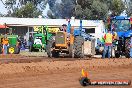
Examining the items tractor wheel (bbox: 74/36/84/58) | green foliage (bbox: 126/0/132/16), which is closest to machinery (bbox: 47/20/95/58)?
tractor wheel (bbox: 74/36/84/58)

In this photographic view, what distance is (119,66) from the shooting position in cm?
1694

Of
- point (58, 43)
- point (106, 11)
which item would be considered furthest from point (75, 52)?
point (106, 11)

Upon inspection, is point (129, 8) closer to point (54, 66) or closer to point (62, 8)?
point (62, 8)

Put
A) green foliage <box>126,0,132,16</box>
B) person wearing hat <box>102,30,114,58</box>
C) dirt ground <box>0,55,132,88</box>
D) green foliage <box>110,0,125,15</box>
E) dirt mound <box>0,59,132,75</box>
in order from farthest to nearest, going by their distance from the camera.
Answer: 1. green foliage <box>126,0,132,16</box>
2. green foliage <box>110,0,125,15</box>
3. person wearing hat <box>102,30,114,58</box>
4. dirt mound <box>0,59,132,75</box>
5. dirt ground <box>0,55,132,88</box>

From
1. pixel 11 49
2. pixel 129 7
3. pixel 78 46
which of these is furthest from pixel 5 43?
pixel 129 7

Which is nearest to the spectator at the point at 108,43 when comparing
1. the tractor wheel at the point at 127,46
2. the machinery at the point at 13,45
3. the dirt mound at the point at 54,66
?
the tractor wheel at the point at 127,46

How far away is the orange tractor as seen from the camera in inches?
845

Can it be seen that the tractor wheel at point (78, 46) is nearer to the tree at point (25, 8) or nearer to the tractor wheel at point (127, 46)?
the tractor wheel at point (127, 46)

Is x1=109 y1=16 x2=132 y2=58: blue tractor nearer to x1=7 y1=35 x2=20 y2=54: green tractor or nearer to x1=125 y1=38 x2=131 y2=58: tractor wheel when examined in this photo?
x1=125 y1=38 x2=131 y2=58: tractor wheel

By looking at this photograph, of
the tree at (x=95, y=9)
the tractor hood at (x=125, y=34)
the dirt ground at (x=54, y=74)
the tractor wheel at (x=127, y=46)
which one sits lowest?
the dirt ground at (x=54, y=74)

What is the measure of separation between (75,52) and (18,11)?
176 feet

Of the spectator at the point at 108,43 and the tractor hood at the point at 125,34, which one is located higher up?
the tractor hood at the point at 125,34

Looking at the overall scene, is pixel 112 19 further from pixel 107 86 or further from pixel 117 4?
pixel 117 4

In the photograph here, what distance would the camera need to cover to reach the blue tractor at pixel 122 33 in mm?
23172
